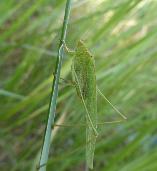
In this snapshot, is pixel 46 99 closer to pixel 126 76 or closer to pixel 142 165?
pixel 126 76

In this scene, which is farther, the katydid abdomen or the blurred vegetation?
the blurred vegetation

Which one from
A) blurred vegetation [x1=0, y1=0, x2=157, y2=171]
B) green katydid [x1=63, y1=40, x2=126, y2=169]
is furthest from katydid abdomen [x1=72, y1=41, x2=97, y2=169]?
blurred vegetation [x1=0, y1=0, x2=157, y2=171]

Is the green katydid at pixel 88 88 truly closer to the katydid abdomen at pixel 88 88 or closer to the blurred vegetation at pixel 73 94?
the katydid abdomen at pixel 88 88

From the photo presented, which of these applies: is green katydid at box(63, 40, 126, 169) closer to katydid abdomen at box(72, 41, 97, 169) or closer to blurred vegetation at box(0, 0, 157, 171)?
katydid abdomen at box(72, 41, 97, 169)

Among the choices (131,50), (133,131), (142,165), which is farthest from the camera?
(133,131)

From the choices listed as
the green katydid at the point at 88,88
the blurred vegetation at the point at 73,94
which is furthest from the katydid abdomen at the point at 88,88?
the blurred vegetation at the point at 73,94

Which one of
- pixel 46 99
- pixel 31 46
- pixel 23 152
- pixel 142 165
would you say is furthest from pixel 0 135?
pixel 142 165
